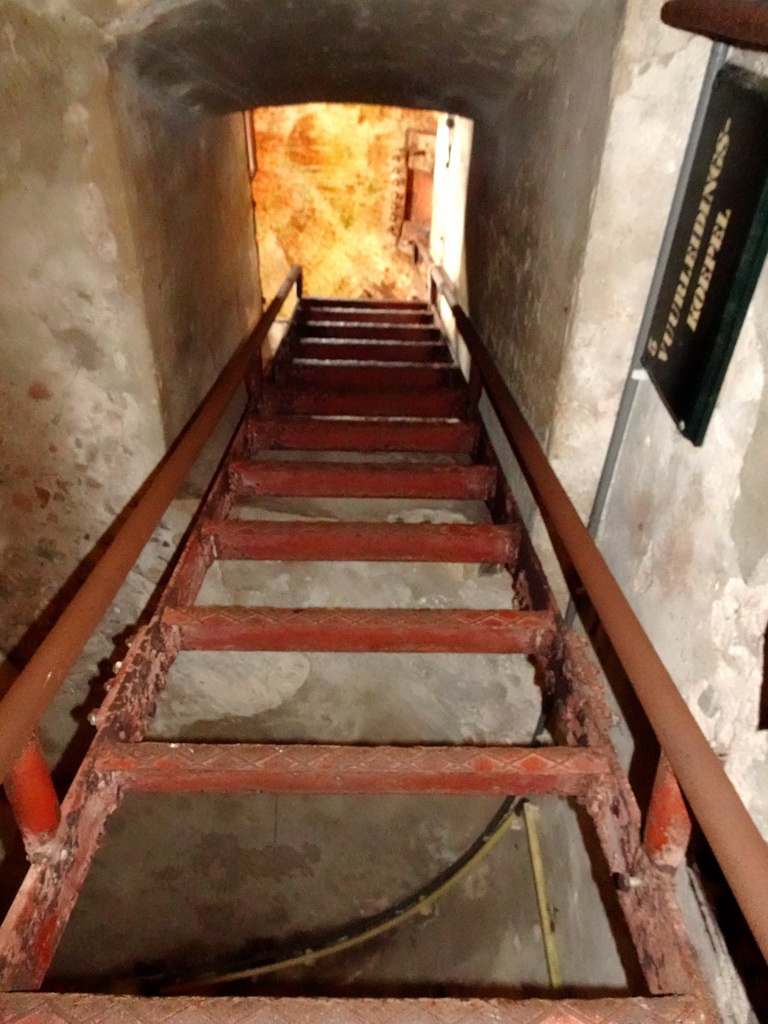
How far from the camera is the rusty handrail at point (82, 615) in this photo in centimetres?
115

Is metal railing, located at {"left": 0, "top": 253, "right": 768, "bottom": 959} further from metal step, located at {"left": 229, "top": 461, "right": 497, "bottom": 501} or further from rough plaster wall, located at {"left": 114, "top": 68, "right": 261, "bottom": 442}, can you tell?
rough plaster wall, located at {"left": 114, "top": 68, "right": 261, "bottom": 442}

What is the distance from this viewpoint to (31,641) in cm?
323

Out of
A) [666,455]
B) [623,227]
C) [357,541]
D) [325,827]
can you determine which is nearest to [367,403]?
[357,541]

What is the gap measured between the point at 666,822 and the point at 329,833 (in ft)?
7.85

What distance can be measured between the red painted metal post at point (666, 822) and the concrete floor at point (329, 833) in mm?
1526

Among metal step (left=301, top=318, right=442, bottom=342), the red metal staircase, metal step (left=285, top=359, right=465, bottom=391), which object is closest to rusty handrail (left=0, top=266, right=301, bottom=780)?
the red metal staircase

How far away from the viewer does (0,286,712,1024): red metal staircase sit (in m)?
1.10

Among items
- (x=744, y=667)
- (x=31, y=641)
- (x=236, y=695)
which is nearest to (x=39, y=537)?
(x=31, y=641)

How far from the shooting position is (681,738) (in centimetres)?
115

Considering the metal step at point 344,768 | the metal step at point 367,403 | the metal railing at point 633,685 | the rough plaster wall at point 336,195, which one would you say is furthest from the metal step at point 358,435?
the rough plaster wall at point 336,195

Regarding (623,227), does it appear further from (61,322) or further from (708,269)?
(61,322)

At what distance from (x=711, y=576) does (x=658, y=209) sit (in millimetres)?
1157

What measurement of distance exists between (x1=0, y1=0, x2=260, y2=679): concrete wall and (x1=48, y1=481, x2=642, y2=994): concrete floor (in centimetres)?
67

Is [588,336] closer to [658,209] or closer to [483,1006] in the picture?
[658,209]
